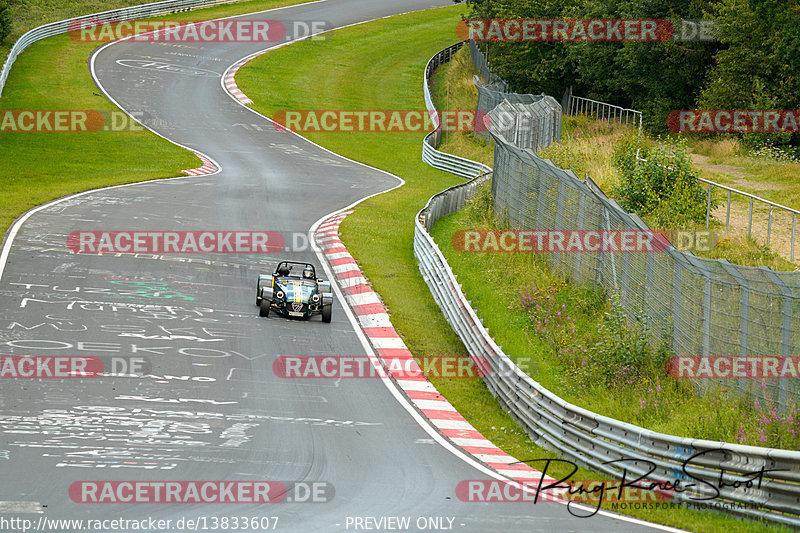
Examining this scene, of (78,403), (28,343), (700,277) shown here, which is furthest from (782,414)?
(28,343)

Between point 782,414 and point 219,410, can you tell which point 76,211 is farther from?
point 782,414

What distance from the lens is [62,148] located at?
1603 inches

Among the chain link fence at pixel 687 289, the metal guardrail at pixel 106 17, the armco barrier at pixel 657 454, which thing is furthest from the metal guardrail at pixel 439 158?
the armco barrier at pixel 657 454

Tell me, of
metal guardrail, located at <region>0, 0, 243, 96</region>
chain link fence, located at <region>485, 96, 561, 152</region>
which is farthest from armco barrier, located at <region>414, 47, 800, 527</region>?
metal guardrail, located at <region>0, 0, 243, 96</region>

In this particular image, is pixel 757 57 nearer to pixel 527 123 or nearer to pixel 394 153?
pixel 527 123

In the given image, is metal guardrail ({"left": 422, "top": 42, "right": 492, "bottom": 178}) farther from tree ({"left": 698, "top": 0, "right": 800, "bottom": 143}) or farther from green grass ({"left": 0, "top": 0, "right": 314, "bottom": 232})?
green grass ({"left": 0, "top": 0, "right": 314, "bottom": 232})

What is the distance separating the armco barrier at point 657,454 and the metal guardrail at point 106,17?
43355 mm

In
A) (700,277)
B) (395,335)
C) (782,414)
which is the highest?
(700,277)

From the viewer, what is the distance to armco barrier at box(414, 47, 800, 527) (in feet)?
36.4

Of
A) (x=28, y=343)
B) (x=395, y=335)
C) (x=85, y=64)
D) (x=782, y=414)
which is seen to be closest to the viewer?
(x=782, y=414)

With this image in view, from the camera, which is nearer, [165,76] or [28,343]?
[28,343]

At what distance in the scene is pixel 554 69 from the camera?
48.8 m

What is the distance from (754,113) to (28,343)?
27795 mm

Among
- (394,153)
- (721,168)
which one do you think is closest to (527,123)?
(721,168)
